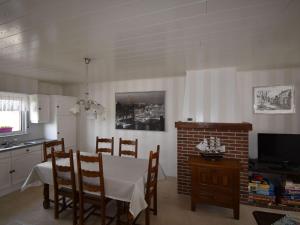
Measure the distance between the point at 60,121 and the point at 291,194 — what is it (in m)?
4.89

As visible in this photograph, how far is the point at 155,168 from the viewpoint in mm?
2375

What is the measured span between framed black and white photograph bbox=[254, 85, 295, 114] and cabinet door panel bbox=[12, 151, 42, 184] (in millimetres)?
4675

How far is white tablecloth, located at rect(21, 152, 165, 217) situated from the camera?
2.00 meters

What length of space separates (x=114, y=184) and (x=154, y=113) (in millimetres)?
2266

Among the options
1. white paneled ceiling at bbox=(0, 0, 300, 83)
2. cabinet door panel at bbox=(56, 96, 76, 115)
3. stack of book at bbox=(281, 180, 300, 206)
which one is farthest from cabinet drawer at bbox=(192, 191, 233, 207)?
cabinet door panel at bbox=(56, 96, 76, 115)

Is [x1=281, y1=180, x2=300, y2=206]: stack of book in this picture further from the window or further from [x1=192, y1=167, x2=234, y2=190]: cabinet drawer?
the window

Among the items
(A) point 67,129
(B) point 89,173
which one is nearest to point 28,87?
(A) point 67,129

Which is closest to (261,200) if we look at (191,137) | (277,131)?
(277,131)

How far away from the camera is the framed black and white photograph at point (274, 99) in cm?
320

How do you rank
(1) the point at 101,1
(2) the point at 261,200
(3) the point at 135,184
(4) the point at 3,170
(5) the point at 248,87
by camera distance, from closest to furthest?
1. (1) the point at 101,1
2. (3) the point at 135,184
3. (2) the point at 261,200
4. (4) the point at 3,170
5. (5) the point at 248,87

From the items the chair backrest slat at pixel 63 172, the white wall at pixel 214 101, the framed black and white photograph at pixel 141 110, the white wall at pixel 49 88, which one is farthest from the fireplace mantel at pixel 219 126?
the white wall at pixel 49 88

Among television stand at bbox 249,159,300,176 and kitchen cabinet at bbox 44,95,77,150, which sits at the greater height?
kitchen cabinet at bbox 44,95,77,150

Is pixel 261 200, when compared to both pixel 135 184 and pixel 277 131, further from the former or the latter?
pixel 135 184

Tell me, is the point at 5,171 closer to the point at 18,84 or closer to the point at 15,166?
the point at 15,166
